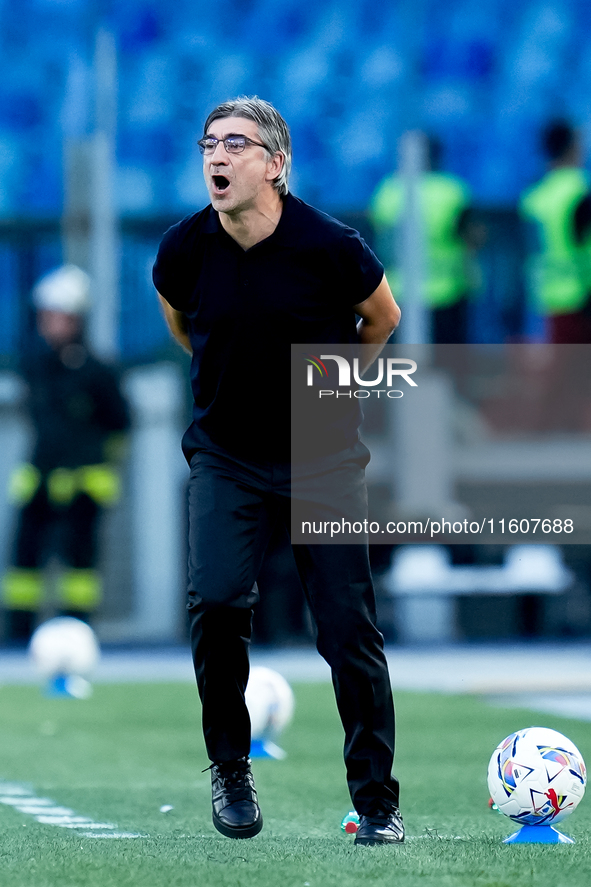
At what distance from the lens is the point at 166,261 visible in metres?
4.43

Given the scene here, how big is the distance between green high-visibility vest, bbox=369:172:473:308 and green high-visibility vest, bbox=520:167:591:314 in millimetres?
608

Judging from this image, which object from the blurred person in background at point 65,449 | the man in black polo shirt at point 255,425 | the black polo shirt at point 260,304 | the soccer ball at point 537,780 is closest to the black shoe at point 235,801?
the man in black polo shirt at point 255,425

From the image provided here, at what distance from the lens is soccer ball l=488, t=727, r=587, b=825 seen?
4301 mm

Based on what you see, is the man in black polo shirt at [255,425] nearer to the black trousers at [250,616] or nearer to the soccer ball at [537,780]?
the black trousers at [250,616]

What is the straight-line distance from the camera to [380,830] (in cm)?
430

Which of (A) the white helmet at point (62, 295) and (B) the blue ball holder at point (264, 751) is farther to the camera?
(A) the white helmet at point (62, 295)

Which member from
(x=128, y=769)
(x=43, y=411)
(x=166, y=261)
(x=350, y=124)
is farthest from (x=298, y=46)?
(x=166, y=261)

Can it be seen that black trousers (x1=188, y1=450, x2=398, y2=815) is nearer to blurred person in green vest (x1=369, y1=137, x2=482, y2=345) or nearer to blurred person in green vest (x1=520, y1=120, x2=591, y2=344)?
blurred person in green vest (x1=520, y1=120, x2=591, y2=344)

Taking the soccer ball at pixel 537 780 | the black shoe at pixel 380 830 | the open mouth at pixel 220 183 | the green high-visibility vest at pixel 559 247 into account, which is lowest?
the black shoe at pixel 380 830

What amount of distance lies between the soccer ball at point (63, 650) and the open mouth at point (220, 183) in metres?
5.17

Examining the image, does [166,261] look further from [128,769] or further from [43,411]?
[43,411]

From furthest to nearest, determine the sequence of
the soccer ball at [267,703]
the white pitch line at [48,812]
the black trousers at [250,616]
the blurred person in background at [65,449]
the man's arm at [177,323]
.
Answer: the blurred person in background at [65,449] < the soccer ball at [267,703] < the white pitch line at [48,812] < the man's arm at [177,323] < the black trousers at [250,616]

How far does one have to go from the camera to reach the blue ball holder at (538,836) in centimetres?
439

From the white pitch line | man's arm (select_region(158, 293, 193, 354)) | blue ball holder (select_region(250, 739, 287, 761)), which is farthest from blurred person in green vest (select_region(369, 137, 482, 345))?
man's arm (select_region(158, 293, 193, 354))
